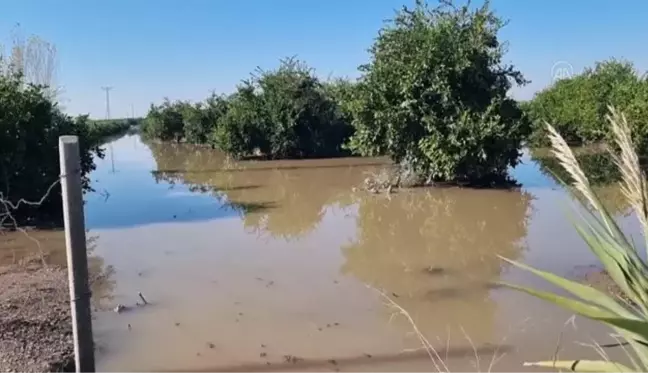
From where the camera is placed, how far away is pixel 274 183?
17234 millimetres

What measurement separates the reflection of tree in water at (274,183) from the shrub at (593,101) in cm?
659

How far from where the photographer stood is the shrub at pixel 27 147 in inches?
428

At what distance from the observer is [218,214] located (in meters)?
12.1

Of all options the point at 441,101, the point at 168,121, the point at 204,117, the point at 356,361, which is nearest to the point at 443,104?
the point at 441,101

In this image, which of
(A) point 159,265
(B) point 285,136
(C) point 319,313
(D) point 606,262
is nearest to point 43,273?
(A) point 159,265

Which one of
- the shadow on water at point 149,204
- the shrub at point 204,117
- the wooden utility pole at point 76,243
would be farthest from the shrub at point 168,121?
the wooden utility pole at point 76,243

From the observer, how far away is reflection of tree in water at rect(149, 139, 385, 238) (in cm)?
1164

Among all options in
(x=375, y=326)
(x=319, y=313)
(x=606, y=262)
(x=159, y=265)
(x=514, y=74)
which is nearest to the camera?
(x=606, y=262)

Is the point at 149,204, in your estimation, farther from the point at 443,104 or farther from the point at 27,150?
the point at 443,104

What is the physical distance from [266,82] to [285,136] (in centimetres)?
242

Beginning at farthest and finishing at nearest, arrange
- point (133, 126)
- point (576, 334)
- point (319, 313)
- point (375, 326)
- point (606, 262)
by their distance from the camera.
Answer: point (133, 126), point (319, 313), point (375, 326), point (576, 334), point (606, 262)

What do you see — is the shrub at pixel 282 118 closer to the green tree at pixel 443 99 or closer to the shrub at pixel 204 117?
the shrub at pixel 204 117

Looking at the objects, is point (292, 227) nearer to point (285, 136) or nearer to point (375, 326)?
point (375, 326)

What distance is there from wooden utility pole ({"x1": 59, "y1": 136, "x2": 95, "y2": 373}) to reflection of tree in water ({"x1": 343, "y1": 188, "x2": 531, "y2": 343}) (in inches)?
124
